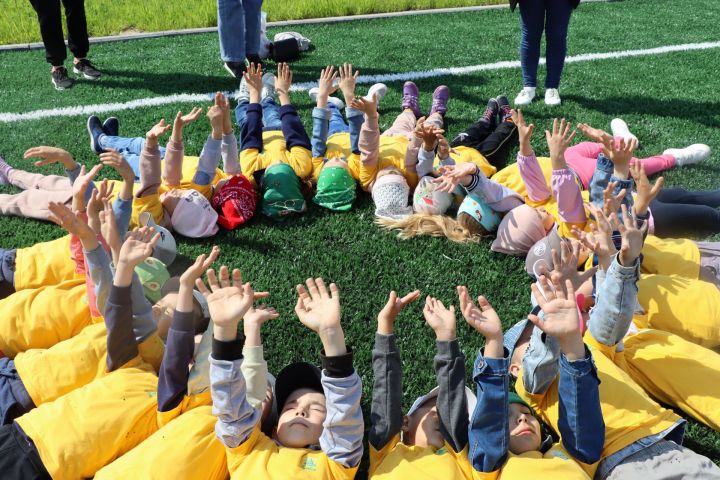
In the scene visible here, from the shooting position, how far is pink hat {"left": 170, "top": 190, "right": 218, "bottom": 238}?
13.4 feet

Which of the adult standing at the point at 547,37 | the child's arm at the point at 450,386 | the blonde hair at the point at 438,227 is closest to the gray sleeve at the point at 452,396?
the child's arm at the point at 450,386

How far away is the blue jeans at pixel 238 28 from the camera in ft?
19.4

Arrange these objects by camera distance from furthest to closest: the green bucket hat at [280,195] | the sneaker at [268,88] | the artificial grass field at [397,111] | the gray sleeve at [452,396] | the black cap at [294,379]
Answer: the sneaker at [268,88]
the green bucket hat at [280,195]
the artificial grass field at [397,111]
the black cap at [294,379]
the gray sleeve at [452,396]

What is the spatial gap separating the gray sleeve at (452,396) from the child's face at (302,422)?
529 millimetres

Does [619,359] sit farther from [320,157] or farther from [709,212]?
[320,157]

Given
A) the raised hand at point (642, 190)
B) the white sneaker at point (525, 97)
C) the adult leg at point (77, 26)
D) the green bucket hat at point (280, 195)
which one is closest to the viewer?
the raised hand at point (642, 190)

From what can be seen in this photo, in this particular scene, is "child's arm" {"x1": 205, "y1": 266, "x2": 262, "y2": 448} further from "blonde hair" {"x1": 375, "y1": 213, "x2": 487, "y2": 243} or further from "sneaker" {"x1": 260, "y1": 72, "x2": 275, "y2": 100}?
"sneaker" {"x1": 260, "y1": 72, "x2": 275, "y2": 100}

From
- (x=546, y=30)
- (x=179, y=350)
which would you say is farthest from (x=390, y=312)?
(x=546, y=30)

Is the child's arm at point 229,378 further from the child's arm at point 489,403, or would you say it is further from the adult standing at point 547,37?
the adult standing at point 547,37

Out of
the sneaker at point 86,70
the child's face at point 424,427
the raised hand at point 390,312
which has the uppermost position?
the sneaker at point 86,70

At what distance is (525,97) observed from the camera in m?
5.72

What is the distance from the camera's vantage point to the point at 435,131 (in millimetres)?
4133

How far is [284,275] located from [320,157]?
4.30ft

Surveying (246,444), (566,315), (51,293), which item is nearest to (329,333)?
(246,444)
